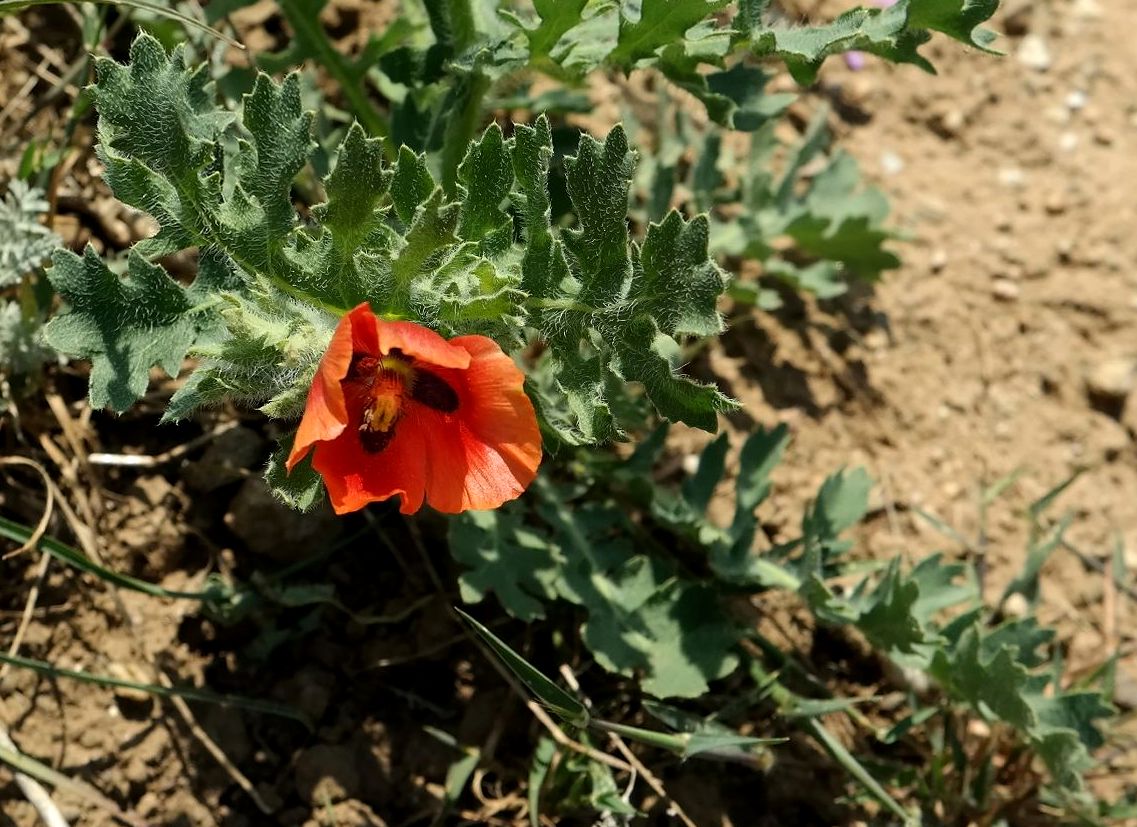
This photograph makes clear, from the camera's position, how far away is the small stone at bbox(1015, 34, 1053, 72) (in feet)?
16.3

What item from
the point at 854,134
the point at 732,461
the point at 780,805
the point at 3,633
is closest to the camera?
the point at 3,633

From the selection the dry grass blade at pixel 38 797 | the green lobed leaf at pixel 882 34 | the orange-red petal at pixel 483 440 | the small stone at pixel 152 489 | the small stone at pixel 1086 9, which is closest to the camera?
the orange-red petal at pixel 483 440

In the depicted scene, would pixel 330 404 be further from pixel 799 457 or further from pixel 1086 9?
pixel 1086 9

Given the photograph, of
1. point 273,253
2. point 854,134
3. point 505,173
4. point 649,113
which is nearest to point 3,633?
point 273,253

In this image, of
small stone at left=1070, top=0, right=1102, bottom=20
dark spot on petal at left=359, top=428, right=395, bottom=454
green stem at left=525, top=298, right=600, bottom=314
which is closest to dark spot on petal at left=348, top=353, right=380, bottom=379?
dark spot on petal at left=359, top=428, right=395, bottom=454

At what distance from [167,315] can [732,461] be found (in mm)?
2015

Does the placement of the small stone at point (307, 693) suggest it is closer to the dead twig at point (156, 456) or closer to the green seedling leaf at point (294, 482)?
the dead twig at point (156, 456)

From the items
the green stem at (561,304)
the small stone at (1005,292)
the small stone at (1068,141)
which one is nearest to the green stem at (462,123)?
the green stem at (561,304)

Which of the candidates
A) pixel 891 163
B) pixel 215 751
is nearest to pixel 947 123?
pixel 891 163

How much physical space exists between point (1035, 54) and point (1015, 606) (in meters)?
2.45

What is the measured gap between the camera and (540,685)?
273 centimetres

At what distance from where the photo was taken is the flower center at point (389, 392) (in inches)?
95.3

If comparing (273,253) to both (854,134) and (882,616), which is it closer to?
(882,616)

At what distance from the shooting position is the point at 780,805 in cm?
348
